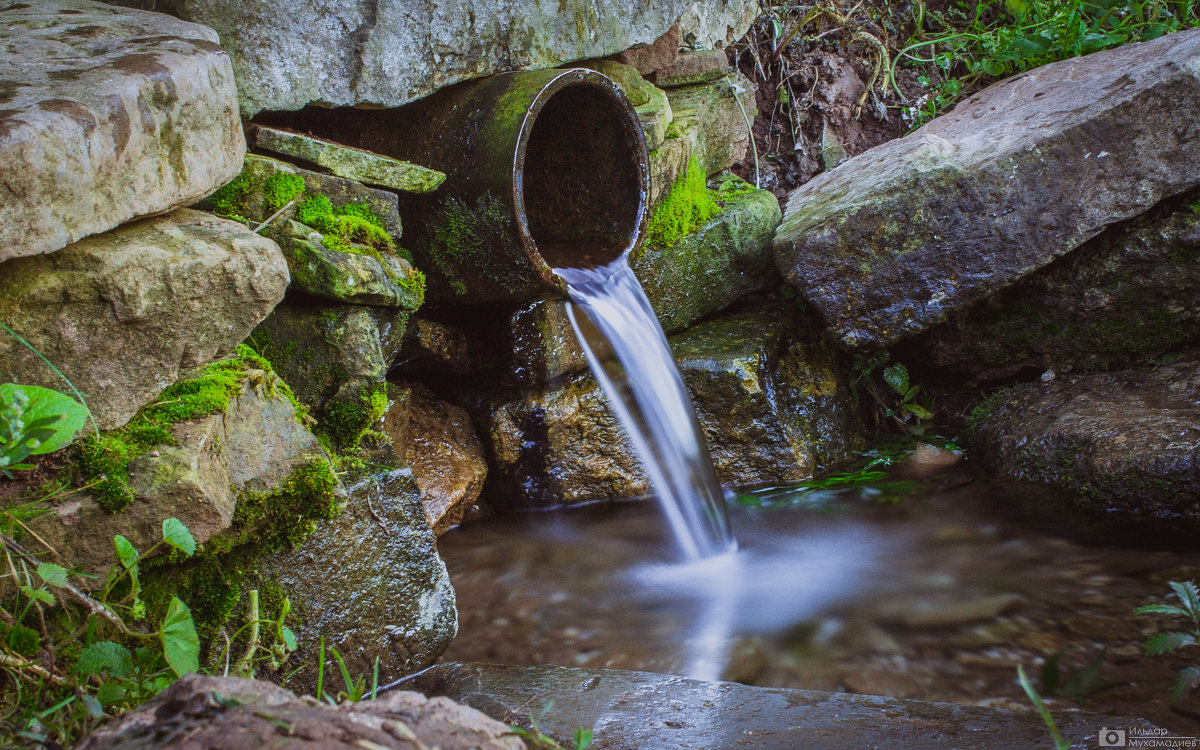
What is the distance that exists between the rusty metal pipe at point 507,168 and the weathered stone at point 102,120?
0.98 meters

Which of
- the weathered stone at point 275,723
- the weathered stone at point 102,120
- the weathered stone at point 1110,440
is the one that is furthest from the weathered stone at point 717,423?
the weathered stone at point 275,723

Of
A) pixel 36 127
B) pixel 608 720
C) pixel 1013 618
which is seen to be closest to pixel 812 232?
pixel 1013 618

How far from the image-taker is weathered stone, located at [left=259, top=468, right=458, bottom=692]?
2.11m

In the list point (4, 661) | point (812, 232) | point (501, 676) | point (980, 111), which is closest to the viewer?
point (4, 661)

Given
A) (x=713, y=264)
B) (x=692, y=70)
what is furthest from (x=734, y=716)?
(x=692, y=70)

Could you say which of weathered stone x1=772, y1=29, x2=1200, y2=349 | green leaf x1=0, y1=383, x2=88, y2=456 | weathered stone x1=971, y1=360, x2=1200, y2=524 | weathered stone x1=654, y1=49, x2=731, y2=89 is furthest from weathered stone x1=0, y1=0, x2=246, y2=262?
weathered stone x1=971, y1=360, x2=1200, y2=524

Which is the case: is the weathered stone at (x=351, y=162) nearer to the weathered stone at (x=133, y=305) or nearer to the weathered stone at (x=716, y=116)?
the weathered stone at (x=133, y=305)

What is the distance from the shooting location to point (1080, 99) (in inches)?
146

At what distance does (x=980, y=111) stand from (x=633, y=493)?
9.85 feet

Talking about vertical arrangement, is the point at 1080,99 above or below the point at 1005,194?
above

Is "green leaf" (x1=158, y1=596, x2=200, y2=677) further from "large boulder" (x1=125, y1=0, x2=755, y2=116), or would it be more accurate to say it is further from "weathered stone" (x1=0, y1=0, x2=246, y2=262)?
"large boulder" (x1=125, y1=0, x2=755, y2=116)

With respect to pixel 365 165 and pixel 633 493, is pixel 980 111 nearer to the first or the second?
pixel 633 493

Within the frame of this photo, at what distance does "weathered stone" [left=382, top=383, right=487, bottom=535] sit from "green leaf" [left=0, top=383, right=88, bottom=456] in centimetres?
167

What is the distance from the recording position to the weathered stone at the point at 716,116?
475 centimetres
